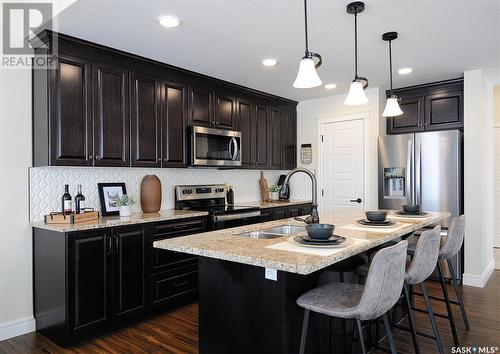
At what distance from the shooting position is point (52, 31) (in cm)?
277

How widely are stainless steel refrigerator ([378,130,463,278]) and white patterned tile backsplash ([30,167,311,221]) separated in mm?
1849

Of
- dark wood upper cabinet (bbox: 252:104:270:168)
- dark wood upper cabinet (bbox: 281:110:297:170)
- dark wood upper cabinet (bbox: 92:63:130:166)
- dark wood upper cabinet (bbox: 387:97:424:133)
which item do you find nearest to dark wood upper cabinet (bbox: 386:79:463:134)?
dark wood upper cabinet (bbox: 387:97:424:133)

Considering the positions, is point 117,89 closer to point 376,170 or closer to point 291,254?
point 291,254

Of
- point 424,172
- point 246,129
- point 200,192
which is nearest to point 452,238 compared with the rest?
point 424,172

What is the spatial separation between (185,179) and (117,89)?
138cm

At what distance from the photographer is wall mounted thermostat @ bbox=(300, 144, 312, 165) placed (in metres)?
5.49

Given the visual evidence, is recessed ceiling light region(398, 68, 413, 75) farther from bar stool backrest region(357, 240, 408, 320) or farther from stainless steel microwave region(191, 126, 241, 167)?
bar stool backrest region(357, 240, 408, 320)

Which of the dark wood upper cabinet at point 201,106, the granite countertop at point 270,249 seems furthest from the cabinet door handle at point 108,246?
the dark wood upper cabinet at point 201,106

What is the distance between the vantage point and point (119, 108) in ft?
10.7

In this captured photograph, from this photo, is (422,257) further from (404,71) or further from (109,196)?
(109,196)

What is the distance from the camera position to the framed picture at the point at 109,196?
3365 mm

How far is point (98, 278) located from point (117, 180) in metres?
1.12

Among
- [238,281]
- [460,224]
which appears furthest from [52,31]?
[460,224]

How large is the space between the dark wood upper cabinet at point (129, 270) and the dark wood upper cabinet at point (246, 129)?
78.4 inches
